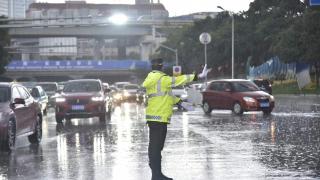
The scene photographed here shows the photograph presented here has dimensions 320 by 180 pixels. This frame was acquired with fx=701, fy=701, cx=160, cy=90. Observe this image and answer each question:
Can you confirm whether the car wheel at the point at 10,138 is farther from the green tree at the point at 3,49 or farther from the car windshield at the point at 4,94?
the green tree at the point at 3,49

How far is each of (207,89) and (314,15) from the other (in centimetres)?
2993

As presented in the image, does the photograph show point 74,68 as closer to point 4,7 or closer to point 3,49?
point 3,49

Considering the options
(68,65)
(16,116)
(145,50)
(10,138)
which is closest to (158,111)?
(10,138)

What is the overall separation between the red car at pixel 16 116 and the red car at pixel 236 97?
1250 centimetres

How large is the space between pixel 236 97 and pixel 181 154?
15698mm

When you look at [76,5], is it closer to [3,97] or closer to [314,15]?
[314,15]

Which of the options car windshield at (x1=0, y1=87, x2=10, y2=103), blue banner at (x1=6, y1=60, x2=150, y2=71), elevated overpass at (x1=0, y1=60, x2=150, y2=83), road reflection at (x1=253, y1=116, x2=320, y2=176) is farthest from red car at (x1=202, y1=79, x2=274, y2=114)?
blue banner at (x1=6, y1=60, x2=150, y2=71)

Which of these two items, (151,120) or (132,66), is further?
(132,66)

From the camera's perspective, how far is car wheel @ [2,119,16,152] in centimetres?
1453

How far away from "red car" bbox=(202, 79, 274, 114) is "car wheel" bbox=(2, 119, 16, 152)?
48.5 feet

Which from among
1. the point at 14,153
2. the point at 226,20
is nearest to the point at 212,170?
the point at 14,153

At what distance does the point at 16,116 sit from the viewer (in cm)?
1517

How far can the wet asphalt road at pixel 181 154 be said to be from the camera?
1077 cm

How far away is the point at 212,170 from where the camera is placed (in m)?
11.0
